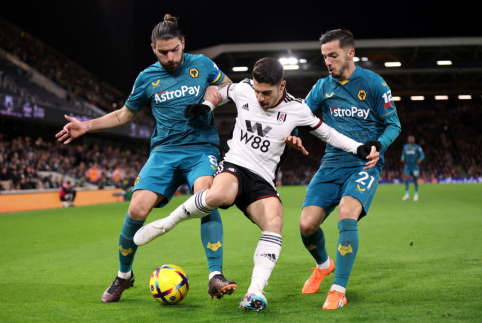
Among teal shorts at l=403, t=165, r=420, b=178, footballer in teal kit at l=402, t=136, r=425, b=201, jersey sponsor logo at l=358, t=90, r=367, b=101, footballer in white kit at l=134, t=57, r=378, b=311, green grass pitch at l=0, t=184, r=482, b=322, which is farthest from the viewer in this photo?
teal shorts at l=403, t=165, r=420, b=178

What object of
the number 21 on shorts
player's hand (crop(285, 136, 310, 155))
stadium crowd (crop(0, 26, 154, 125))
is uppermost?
stadium crowd (crop(0, 26, 154, 125))

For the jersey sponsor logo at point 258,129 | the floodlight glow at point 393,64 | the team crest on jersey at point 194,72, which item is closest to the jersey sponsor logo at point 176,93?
the team crest on jersey at point 194,72

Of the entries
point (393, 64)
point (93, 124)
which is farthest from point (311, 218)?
point (393, 64)

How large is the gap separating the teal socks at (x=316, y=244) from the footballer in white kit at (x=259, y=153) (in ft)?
2.38

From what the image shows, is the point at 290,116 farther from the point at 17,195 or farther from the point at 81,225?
the point at 17,195

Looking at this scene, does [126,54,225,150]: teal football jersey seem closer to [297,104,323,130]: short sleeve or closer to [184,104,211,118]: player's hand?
[184,104,211,118]: player's hand

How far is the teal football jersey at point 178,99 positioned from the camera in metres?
4.28

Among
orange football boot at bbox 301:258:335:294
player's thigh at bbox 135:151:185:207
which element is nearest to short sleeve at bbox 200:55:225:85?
player's thigh at bbox 135:151:185:207

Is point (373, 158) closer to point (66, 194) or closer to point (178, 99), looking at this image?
point (178, 99)

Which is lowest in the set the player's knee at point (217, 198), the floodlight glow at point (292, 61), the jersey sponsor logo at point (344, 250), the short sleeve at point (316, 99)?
the jersey sponsor logo at point (344, 250)

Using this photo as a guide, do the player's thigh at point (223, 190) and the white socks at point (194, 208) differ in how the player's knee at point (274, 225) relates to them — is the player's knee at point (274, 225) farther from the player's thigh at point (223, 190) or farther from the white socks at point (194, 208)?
the white socks at point (194, 208)

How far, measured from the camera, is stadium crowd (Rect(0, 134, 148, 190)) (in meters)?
18.1

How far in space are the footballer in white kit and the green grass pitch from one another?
24.8 inches

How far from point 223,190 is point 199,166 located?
62 centimetres
